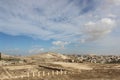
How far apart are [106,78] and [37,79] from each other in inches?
590

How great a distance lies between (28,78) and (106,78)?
55.4 ft

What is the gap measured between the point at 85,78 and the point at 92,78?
153 cm

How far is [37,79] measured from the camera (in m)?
40.6

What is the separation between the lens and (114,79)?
137 ft

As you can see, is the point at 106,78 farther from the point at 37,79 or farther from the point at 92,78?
the point at 37,79

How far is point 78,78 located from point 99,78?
456cm

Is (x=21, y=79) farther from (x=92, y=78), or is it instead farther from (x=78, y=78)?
(x=92, y=78)

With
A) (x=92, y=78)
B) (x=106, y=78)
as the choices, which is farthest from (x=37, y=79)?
(x=106, y=78)

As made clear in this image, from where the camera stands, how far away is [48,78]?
136ft

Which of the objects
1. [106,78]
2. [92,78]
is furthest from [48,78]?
[106,78]

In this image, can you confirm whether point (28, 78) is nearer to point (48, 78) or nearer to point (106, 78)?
point (48, 78)

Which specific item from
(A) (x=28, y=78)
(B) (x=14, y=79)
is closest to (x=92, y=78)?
(A) (x=28, y=78)

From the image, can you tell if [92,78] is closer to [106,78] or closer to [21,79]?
[106,78]

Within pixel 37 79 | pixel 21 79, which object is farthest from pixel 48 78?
pixel 21 79
